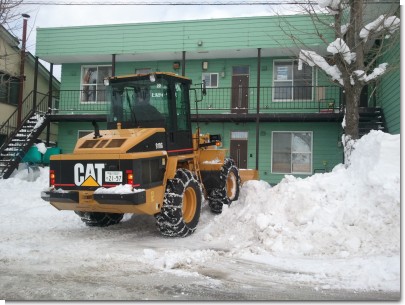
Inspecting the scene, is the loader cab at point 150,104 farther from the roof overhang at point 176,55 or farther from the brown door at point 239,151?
the brown door at point 239,151

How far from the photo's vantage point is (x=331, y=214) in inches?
277

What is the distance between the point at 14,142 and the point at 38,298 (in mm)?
13334

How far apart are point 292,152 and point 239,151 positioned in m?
2.17

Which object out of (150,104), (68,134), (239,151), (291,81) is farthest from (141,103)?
(68,134)

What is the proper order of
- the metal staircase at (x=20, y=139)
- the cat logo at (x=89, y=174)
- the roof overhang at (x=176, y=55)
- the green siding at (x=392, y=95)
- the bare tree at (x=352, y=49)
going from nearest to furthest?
the cat logo at (x=89, y=174) → the bare tree at (x=352, y=49) → the green siding at (x=392, y=95) → the metal staircase at (x=20, y=139) → the roof overhang at (x=176, y=55)

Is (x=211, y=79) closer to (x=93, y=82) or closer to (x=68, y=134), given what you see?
(x=93, y=82)

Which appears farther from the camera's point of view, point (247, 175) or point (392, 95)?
point (392, 95)

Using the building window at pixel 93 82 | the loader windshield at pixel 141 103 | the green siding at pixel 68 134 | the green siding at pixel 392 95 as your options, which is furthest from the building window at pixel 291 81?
the loader windshield at pixel 141 103

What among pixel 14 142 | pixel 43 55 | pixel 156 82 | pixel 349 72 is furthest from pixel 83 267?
pixel 43 55

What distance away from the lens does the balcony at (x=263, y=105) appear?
15.9m

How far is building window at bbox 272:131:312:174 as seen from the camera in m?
16.9

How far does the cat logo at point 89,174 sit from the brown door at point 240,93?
10928 mm

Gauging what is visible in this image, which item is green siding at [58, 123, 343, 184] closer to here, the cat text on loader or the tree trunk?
the tree trunk

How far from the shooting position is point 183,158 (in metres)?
8.17
